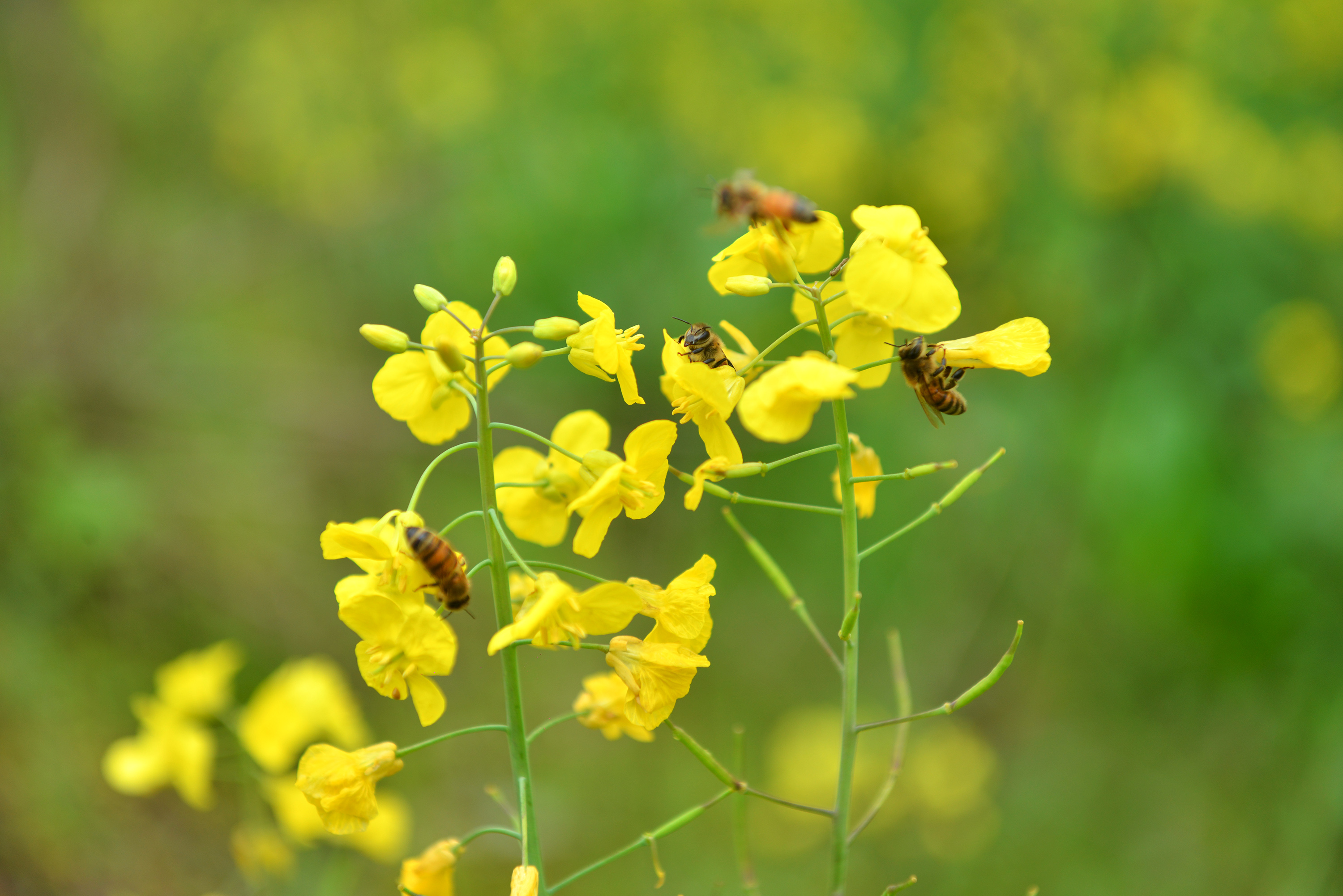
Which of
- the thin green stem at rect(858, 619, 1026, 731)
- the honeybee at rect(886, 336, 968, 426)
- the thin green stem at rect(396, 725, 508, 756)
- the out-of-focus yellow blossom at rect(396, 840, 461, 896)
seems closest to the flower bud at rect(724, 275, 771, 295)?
the honeybee at rect(886, 336, 968, 426)

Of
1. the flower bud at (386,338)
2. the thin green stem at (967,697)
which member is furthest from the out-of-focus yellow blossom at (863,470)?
the flower bud at (386,338)

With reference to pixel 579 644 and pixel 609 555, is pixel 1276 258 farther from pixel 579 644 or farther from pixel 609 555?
pixel 579 644

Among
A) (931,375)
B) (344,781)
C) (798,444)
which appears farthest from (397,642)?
(798,444)

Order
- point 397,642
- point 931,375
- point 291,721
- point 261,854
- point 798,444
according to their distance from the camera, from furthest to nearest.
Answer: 1. point 798,444
2. point 291,721
3. point 261,854
4. point 931,375
5. point 397,642

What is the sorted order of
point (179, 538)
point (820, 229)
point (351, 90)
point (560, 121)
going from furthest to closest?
1. point (351, 90)
2. point (560, 121)
3. point (179, 538)
4. point (820, 229)

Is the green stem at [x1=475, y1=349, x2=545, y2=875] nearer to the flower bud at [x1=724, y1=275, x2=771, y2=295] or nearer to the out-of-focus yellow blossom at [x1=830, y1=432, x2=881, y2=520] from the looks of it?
the flower bud at [x1=724, y1=275, x2=771, y2=295]

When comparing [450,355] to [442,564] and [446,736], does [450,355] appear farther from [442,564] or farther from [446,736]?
[446,736]

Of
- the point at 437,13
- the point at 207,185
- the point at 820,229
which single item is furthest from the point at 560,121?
the point at 820,229
